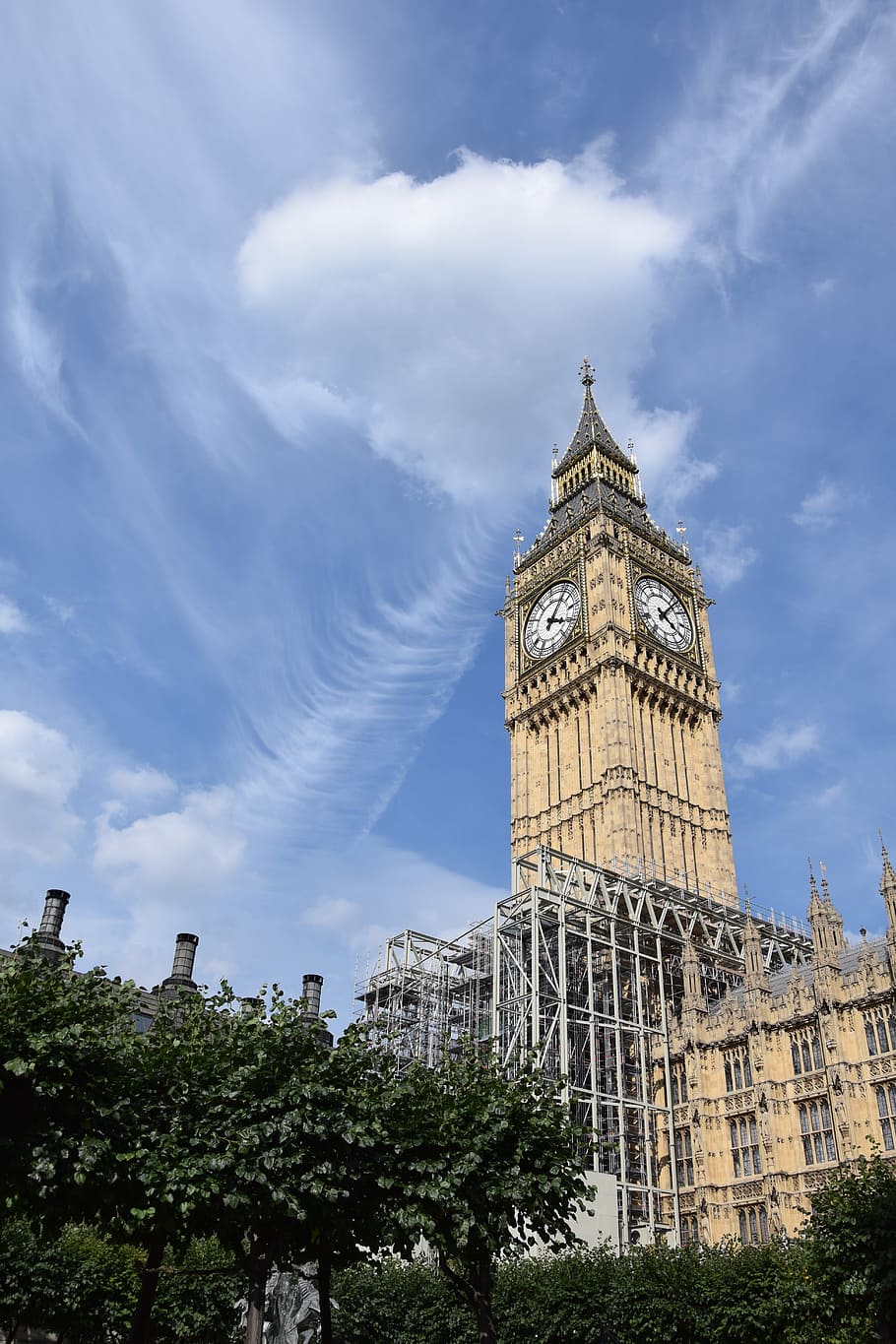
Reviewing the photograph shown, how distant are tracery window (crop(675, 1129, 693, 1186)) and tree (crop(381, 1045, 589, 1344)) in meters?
29.2

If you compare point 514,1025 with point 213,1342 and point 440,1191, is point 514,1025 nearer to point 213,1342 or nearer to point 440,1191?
point 213,1342

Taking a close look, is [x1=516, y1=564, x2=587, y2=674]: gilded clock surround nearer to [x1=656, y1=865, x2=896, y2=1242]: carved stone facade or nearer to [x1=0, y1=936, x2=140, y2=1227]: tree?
[x1=656, y1=865, x2=896, y2=1242]: carved stone facade

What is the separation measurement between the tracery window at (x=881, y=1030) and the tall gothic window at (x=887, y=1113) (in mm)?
1383

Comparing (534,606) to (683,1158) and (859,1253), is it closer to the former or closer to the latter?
(683,1158)

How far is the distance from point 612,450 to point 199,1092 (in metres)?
70.4

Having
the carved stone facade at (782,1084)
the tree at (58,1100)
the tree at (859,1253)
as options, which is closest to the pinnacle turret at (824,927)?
the carved stone facade at (782,1084)

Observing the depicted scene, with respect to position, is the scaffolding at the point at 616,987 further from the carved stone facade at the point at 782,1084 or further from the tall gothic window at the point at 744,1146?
the tall gothic window at the point at 744,1146

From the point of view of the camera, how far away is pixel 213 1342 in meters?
39.8

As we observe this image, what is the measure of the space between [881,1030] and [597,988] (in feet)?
50.8

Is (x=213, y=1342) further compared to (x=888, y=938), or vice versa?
(x=888, y=938)

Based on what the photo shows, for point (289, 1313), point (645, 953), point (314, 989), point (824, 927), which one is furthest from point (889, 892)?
point (314, 989)

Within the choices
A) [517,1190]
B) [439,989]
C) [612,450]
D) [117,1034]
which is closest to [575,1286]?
[517,1190]

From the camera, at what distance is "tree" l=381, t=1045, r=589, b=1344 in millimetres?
21766

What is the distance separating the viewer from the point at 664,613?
238ft
